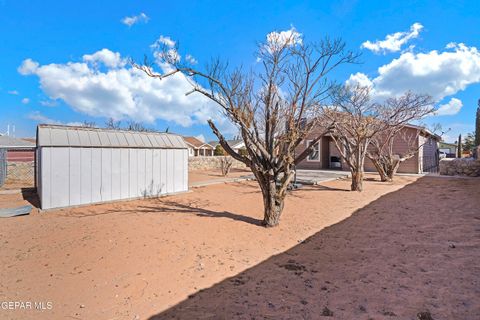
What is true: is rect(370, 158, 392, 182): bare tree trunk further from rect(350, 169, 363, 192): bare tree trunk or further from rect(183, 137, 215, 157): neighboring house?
rect(183, 137, 215, 157): neighboring house

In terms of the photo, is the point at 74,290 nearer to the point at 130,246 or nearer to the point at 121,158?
the point at 130,246

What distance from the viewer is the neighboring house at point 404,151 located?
54.9 feet

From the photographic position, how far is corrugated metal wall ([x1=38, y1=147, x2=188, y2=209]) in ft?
21.9

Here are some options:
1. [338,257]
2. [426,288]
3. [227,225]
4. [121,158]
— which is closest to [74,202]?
[121,158]

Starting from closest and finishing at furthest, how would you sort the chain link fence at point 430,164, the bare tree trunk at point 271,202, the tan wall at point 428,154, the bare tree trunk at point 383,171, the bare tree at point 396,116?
the bare tree trunk at point 271,202, the bare tree at point 396,116, the bare tree trunk at point 383,171, the tan wall at point 428,154, the chain link fence at point 430,164

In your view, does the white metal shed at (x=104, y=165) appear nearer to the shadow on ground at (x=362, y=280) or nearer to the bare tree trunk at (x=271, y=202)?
the bare tree trunk at (x=271, y=202)

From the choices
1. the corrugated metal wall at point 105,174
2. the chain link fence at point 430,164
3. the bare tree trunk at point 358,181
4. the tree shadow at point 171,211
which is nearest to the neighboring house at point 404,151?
the chain link fence at point 430,164

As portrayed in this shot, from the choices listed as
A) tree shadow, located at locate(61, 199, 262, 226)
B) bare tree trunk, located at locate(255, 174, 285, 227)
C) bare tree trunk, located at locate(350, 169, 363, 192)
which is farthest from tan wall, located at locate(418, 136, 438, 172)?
tree shadow, located at locate(61, 199, 262, 226)

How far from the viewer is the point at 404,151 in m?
17.1

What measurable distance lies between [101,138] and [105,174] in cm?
118

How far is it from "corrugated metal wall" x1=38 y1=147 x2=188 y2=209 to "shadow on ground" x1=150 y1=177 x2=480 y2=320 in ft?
19.6

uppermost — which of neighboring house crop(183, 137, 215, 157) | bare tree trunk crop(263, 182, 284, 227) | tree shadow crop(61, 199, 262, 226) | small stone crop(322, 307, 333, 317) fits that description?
neighboring house crop(183, 137, 215, 157)

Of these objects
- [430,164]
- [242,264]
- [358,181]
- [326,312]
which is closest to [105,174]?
[242,264]

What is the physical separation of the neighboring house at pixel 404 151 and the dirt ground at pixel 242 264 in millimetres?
11669
